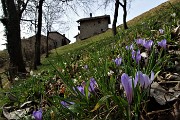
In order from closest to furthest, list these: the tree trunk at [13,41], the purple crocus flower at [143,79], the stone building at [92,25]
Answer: the purple crocus flower at [143,79], the tree trunk at [13,41], the stone building at [92,25]

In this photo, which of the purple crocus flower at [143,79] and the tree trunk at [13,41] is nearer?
the purple crocus flower at [143,79]

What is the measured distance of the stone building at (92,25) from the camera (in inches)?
2800

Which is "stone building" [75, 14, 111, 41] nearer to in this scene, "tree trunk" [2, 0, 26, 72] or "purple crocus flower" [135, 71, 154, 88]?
"tree trunk" [2, 0, 26, 72]

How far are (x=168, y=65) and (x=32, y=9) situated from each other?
79.3ft

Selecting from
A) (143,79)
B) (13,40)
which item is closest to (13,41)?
(13,40)

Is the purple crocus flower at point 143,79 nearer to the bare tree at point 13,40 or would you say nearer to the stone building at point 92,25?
the bare tree at point 13,40

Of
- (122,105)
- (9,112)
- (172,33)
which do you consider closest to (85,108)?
(122,105)

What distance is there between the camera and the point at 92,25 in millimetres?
71938

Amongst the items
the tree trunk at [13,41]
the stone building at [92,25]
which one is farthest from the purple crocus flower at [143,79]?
the stone building at [92,25]

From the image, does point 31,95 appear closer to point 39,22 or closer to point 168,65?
point 168,65

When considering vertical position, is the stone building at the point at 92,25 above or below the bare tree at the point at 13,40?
above

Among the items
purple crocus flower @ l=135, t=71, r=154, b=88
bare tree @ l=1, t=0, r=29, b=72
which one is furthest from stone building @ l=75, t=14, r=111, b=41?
purple crocus flower @ l=135, t=71, r=154, b=88

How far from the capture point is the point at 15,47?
519 inches

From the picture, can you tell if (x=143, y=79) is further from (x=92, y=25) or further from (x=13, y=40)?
(x=92, y=25)
